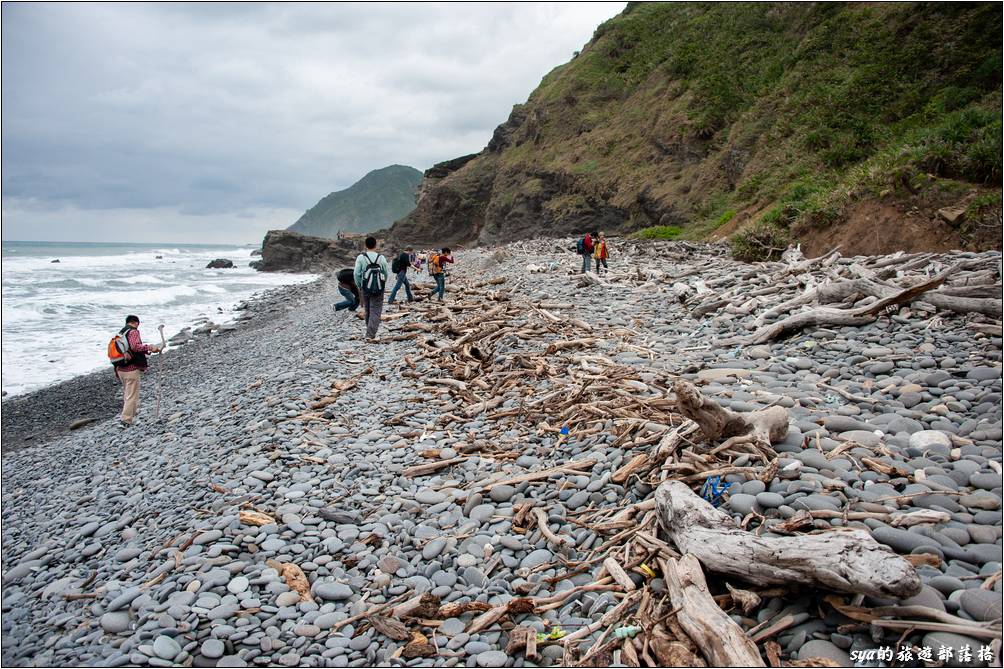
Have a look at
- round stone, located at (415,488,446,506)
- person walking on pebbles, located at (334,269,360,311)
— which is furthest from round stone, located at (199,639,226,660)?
person walking on pebbles, located at (334,269,360,311)

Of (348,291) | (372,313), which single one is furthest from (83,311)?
(372,313)

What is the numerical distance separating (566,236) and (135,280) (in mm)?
33368

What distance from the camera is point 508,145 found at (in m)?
52.5

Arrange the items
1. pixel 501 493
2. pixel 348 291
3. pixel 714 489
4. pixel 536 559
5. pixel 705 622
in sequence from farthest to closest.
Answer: pixel 348 291 < pixel 501 493 < pixel 536 559 < pixel 714 489 < pixel 705 622

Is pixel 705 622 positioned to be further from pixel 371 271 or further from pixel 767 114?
pixel 767 114

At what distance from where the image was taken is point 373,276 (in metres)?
10.8

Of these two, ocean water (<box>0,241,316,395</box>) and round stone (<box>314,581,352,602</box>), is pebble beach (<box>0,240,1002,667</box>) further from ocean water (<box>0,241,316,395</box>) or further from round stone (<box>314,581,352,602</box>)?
ocean water (<box>0,241,316,395</box>)

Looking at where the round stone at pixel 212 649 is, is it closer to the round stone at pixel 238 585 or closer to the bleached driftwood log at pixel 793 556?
the round stone at pixel 238 585

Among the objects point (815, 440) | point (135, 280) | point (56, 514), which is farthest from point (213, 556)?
point (135, 280)

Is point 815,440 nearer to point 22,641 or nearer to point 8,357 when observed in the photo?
point 22,641

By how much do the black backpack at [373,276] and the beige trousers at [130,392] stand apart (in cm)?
427

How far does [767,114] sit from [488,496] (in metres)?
28.3

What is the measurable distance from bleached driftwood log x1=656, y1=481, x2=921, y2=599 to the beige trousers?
9.85 m

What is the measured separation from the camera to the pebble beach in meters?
3.22
